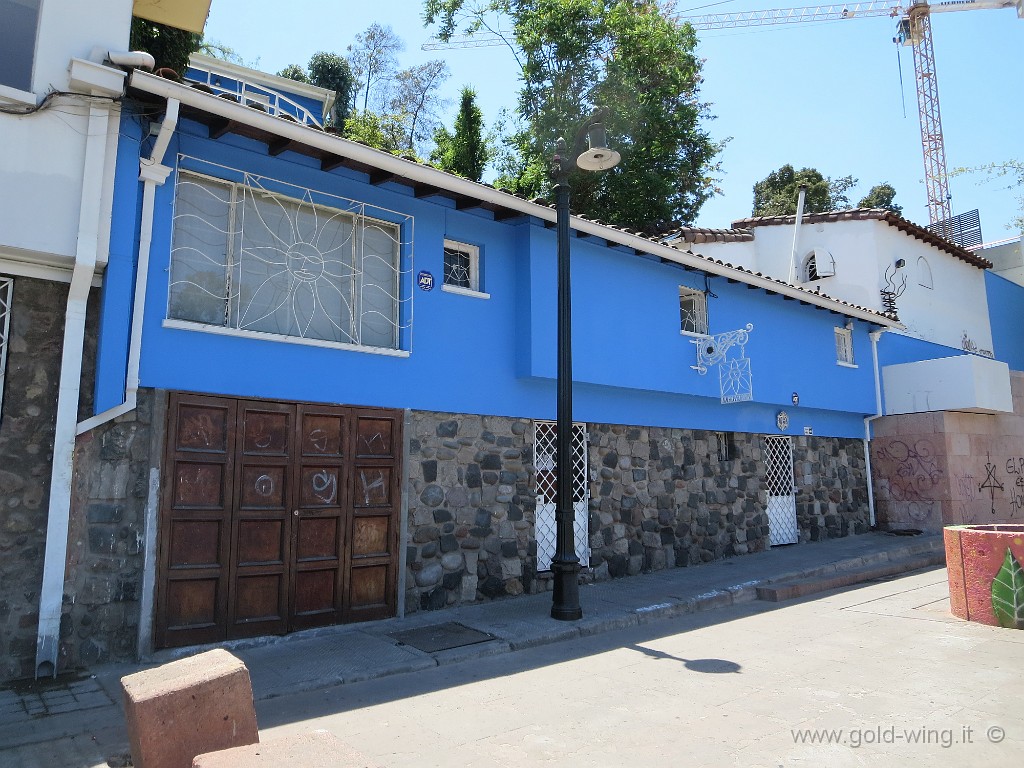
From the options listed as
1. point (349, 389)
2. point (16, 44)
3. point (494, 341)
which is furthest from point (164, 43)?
point (494, 341)

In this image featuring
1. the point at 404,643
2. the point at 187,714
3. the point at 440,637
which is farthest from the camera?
the point at 440,637

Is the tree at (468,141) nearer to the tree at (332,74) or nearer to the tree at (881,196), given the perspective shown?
the tree at (332,74)

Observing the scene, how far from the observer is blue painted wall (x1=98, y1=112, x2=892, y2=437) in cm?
642

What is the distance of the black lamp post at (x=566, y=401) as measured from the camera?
23.9 ft

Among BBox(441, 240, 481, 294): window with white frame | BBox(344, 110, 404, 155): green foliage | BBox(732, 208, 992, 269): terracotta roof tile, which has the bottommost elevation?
BBox(441, 240, 481, 294): window with white frame

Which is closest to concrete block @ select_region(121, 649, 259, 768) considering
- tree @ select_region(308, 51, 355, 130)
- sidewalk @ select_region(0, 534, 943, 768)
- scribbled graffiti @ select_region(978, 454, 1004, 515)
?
sidewalk @ select_region(0, 534, 943, 768)

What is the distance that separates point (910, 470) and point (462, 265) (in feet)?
34.9

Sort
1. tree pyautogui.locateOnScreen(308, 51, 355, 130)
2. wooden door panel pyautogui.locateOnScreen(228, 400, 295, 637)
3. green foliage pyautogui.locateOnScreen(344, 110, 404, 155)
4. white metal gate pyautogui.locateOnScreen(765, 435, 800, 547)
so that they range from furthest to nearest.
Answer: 1. tree pyautogui.locateOnScreen(308, 51, 355, 130)
2. green foliage pyautogui.locateOnScreen(344, 110, 404, 155)
3. white metal gate pyautogui.locateOnScreen(765, 435, 800, 547)
4. wooden door panel pyautogui.locateOnScreen(228, 400, 295, 637)

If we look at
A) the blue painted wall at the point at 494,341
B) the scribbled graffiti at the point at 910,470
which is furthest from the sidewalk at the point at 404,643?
the scribbled graffiti at the point at 910,470

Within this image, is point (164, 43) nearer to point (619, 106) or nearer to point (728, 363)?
point (728, 363)

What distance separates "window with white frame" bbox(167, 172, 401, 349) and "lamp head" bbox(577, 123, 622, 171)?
230 cm

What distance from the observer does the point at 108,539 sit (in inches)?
232

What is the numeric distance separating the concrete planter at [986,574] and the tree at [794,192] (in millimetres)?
22942

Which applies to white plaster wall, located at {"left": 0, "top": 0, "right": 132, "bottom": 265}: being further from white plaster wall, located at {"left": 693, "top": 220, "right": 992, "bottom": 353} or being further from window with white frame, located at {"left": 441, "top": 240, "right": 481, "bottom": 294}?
white plaster wall, located at {"left": 693, "top": 220, "right": 992, "bottom": 353}
